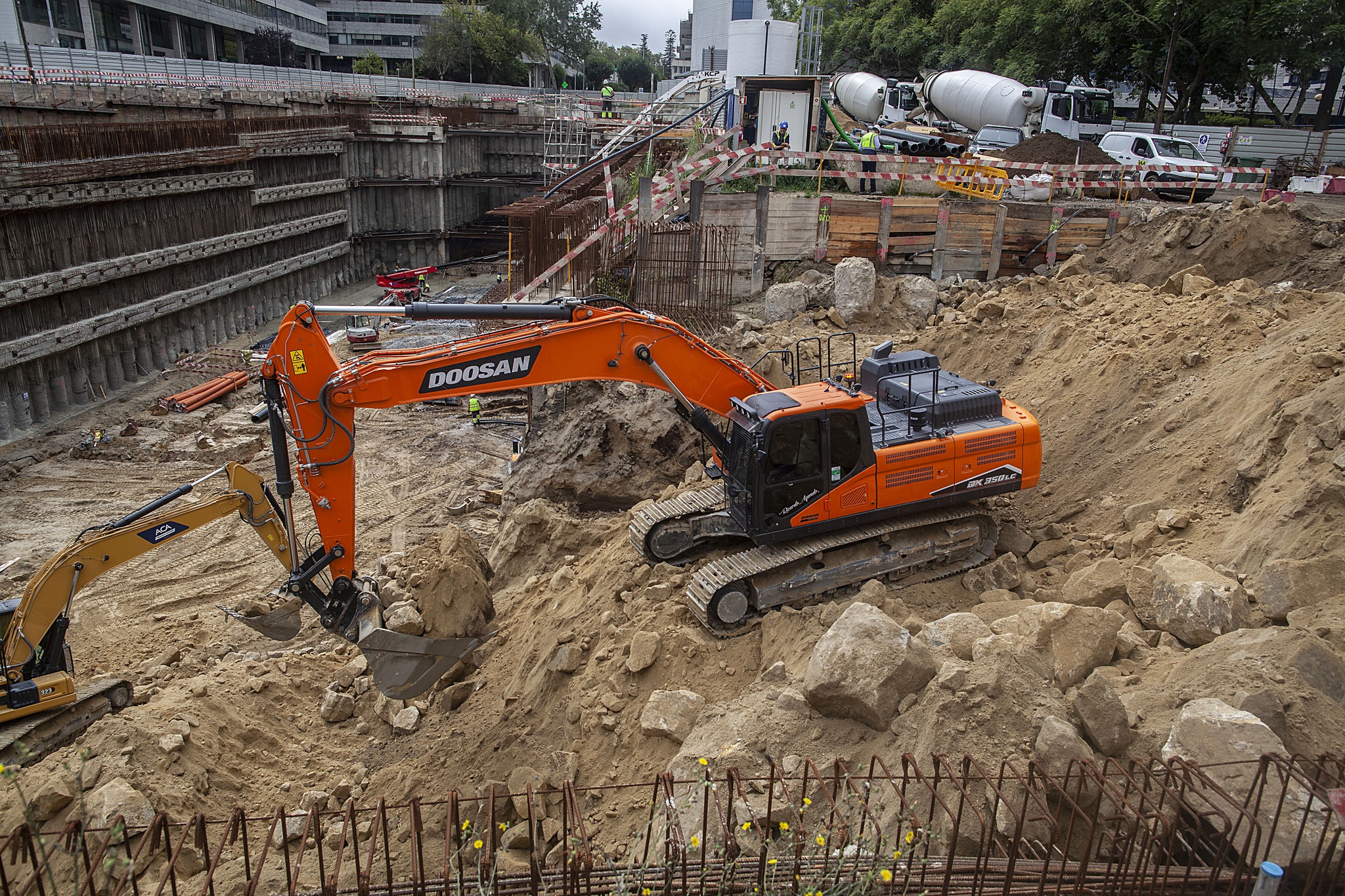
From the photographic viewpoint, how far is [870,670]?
575 cm

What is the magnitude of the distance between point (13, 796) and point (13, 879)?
1.60 meters

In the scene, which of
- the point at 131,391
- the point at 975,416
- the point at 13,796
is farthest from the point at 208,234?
the point at 975,416

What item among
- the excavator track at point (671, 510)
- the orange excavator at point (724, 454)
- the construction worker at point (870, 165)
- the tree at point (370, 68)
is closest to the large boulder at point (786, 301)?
the construction worker at point (870, 165)

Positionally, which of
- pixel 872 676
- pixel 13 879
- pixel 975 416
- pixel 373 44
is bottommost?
pixel 13 879

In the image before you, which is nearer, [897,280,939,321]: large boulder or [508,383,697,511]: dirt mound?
[508,383,697,511]: dirt mound

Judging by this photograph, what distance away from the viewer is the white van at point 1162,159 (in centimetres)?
2039

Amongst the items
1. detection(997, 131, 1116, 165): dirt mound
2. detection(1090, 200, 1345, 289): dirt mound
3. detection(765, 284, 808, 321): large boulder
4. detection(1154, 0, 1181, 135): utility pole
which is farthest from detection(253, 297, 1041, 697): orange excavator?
detection(1154, 0, 1181, 135): utility pole

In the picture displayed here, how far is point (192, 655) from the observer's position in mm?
10367

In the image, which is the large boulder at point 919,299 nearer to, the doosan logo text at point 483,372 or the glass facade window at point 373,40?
the doosan logo text at point 483,372

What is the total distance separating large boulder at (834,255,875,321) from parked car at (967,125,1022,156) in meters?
13.5

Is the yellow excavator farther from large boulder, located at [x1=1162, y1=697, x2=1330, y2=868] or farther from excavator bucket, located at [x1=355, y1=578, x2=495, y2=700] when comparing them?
large boulder, located at [x1=1162, y1=697, x2=1330, y2=868]

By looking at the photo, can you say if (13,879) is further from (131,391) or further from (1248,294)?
(131,391)

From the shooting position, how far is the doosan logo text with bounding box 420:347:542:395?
714 centimetres

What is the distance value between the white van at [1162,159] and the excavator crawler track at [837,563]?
14.9m
